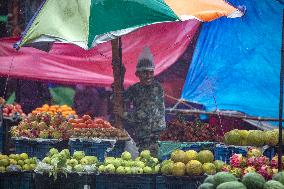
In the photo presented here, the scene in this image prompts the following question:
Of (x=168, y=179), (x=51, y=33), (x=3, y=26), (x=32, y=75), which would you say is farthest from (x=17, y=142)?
(x=3, y=26)

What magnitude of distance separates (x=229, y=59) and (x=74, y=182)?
Result: 4.74 metres

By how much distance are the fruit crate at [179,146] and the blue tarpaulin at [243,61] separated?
2854mm

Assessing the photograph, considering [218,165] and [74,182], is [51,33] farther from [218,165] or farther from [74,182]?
[218,165]

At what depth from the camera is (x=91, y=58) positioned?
41.6 ft

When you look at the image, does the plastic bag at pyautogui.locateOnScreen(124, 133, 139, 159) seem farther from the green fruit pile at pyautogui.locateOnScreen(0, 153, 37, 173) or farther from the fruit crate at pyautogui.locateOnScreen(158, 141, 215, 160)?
the green fruit pile at pyautogui.locateOnScreen(0, 153, 37, 173)

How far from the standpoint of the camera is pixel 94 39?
23.1ft

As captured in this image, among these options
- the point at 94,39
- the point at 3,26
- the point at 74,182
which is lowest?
the point at 74,182

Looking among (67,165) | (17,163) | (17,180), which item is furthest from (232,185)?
(17,163)

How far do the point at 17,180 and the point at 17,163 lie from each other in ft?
1.43

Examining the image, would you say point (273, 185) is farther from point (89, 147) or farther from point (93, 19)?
point (89, 147)

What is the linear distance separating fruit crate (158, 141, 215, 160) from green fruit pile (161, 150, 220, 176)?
86cm

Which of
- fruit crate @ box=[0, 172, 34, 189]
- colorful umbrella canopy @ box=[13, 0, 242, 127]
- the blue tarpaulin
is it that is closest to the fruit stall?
fruit crate @ box=[0, 172, 34, 189]

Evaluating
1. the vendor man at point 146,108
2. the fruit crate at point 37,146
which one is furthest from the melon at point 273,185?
the vendor man at point 146,108

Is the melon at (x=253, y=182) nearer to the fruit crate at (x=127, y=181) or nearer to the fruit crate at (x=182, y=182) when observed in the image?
the fruit crate at (x=182, y=182)
